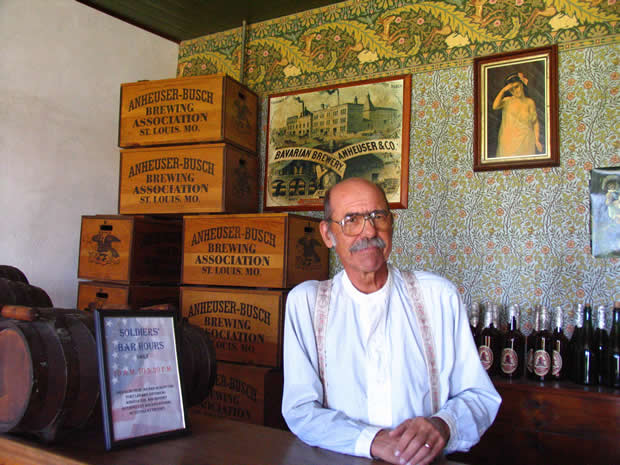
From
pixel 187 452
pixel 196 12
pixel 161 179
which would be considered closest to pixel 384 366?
pixel 187 452

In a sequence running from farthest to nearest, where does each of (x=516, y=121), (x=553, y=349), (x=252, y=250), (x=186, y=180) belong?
(x=186, y=180) → (x=252, y=250) → (x=516, y=121) → (x=553, y=349)

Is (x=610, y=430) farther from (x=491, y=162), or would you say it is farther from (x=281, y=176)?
(x=281, y=176)

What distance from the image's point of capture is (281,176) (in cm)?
354

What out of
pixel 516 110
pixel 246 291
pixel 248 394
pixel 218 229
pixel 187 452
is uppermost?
pixel 516 110

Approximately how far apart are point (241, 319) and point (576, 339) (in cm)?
182

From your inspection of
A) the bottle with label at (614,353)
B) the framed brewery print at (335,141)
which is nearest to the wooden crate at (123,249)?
the framed brewery print at (335,141)

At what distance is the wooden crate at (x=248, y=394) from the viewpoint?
2719 mm

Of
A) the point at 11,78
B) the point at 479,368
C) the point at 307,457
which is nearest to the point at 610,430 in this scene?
the point at 479,368

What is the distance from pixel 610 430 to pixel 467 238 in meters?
1.21

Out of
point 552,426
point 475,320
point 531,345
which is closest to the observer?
point 552,426

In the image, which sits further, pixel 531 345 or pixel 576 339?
pixel 531 345

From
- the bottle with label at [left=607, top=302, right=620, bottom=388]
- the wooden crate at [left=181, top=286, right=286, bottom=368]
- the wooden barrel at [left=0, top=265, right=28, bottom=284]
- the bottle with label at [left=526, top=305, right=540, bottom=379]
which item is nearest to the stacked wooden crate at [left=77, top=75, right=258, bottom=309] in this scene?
the wooden crate at [left=181, top=286, right=286, bottom=368]

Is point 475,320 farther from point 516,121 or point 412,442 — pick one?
point 412,442

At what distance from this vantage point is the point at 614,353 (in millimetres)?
2346
